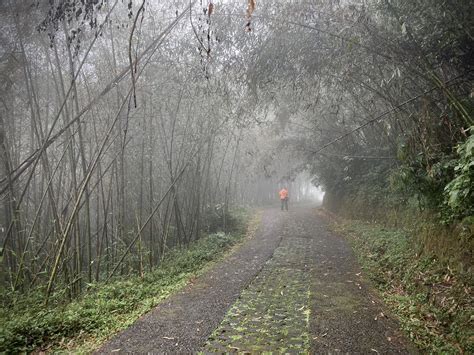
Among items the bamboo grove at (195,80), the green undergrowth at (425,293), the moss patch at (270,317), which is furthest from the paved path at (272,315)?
the bamboo grove at (195,80)

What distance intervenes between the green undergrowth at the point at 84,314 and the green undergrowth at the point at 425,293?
2.76 meters

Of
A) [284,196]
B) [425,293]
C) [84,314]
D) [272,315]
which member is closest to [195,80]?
[84,314]

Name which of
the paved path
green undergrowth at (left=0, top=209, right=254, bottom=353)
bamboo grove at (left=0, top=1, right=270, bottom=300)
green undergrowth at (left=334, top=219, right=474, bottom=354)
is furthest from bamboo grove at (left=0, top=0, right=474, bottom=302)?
the paved path

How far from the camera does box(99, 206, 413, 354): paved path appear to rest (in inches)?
119

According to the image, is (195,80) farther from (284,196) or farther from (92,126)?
(284,196)

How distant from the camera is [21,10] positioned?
4.15 metres

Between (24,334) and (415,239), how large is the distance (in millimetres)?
5283

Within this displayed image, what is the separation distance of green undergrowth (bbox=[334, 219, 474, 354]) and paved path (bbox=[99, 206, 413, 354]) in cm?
23

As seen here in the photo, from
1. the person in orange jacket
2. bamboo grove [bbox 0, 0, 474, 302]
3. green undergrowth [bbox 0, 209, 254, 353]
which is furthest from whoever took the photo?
the person in orange jacket

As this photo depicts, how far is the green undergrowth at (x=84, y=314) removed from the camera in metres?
3.23

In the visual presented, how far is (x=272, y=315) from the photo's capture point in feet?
11.8

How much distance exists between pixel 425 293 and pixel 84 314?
3.76 metres

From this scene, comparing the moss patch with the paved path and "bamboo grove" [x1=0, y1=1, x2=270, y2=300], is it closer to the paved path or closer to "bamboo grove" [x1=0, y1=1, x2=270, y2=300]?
the paved path

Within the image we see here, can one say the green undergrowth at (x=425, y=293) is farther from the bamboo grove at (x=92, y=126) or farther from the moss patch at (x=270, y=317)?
the bamboo grove at (x=92, y=126)
